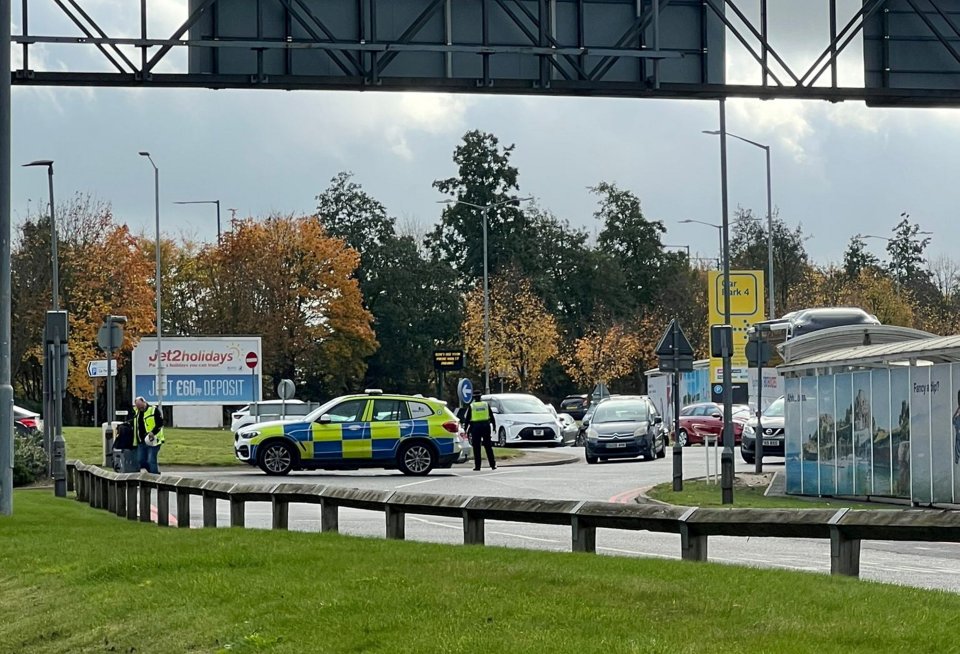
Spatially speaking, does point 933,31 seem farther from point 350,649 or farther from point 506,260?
point 506,260

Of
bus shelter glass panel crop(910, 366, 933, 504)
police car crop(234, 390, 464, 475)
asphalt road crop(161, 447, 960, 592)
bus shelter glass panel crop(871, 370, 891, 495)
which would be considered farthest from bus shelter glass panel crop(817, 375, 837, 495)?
police car crop(234, 390, 464, 475)

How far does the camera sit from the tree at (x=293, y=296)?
86.5 metres

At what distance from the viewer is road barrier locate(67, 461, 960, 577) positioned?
1031cm

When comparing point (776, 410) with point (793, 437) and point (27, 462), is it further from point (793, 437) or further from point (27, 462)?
point (27, 462)

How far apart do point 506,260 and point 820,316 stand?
2315 inches

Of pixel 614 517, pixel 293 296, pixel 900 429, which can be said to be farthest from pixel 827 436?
pixel 293 296

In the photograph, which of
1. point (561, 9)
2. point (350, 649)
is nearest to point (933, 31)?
point (561, 9)

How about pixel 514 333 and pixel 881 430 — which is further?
pixel 514 333

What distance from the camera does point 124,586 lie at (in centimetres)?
1171

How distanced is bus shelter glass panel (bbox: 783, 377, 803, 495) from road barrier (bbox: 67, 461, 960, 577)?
12932mm

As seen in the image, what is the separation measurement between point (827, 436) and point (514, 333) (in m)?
62.4

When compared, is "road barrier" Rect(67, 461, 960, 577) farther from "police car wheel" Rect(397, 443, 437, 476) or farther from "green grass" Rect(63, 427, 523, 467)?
"green grass" Rect(63, 427, 523, 467)

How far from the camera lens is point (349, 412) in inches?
1344

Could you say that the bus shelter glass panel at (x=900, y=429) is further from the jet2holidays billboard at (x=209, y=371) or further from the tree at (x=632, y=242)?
the tree at (x=632, y=242)
